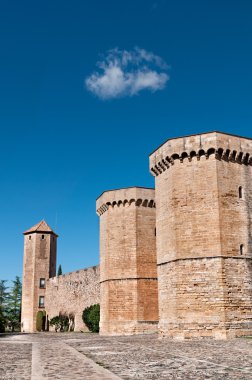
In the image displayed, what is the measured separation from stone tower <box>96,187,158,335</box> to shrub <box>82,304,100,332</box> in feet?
12.8

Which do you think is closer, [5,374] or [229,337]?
[5,374]

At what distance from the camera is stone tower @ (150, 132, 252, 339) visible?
17234 mm

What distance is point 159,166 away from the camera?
20.1 metres

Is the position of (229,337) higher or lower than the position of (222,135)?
lower

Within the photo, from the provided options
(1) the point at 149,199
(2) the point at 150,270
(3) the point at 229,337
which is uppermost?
(1) the point at 149,199

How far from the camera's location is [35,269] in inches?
1724

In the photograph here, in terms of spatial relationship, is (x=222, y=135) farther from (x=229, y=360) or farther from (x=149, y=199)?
(x=229, y=360)

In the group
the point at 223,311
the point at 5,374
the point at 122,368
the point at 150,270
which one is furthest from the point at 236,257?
the point at 5,374

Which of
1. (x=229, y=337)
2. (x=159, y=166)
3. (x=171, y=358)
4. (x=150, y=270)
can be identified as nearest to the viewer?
(x=171, y=358)

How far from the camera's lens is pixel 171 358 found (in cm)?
1035

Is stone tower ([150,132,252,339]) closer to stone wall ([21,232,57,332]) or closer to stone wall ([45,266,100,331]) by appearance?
stone wall ([45,266,100,331])

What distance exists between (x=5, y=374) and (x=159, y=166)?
13.1 metres

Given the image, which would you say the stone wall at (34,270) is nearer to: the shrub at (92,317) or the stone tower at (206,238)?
the shrub at (92,317)

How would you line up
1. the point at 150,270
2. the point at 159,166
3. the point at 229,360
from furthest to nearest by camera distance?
the point at 150,270
the point at 159,166
the point at 229,360
